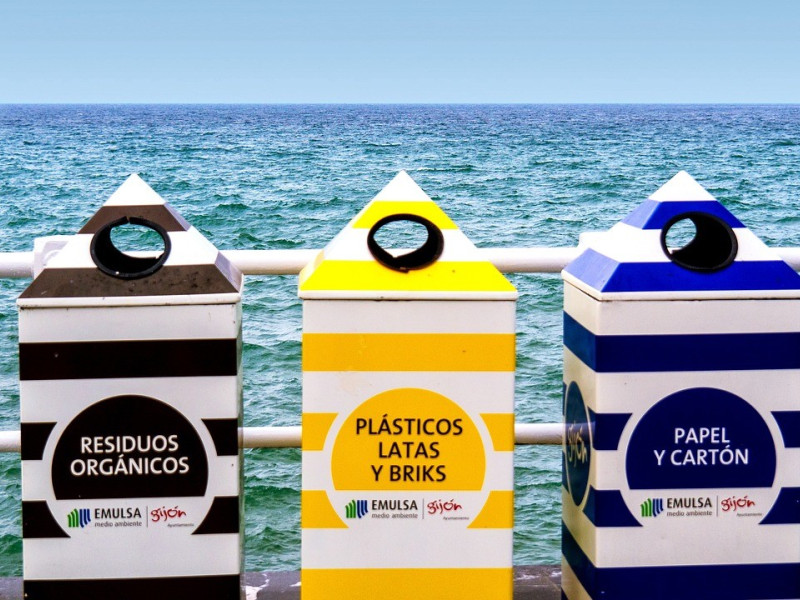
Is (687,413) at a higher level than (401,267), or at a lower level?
lower

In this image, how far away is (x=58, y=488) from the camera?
2.21 m

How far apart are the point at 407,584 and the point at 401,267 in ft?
2.09

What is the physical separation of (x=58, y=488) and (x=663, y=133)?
87.5 metres

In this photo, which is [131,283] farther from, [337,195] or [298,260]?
[337,195]

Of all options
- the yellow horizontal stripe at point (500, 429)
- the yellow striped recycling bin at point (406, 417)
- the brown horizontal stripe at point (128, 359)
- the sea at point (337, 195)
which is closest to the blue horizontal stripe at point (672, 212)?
the yellow striped recycling bin at point (406, 417)

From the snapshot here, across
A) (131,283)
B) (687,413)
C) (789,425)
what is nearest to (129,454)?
(131,283)

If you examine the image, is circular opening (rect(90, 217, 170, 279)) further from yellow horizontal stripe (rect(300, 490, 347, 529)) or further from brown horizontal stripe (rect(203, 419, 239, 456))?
yellow horizontal stripe (rect(300, 490, 347, 529))

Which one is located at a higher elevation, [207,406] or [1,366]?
[207,406]

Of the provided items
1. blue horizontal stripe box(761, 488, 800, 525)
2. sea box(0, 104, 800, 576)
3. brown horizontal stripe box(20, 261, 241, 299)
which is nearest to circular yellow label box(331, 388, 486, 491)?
brown horizontal stripe box(20, 261, 241, 299)

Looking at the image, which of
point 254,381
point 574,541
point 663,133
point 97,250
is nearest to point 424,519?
point 574,541

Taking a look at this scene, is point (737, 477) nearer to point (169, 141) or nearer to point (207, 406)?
point (207, 406)

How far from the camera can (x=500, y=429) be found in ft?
7.30

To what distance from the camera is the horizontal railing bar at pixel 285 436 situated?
2615mm

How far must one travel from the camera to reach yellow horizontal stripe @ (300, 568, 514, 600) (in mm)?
2252
